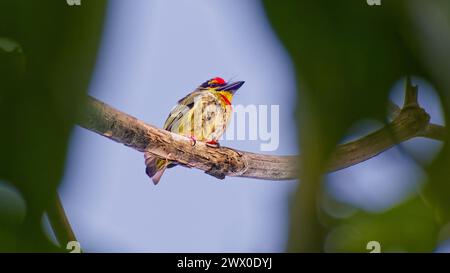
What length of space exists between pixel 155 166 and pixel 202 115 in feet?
0.82

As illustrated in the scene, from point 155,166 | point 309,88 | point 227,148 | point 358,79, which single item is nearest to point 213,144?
point 227,148

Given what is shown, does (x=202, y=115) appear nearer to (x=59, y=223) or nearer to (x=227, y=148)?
(x=227, y=148)

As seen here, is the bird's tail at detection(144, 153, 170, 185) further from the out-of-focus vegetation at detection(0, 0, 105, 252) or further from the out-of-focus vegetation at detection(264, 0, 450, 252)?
the out-of-focus vegetation at detection(264, 0, 450, 252)

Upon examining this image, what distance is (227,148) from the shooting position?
208 centimetres

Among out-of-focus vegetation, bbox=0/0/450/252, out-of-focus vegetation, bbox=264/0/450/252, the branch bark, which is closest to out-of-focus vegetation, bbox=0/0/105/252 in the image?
out-of-focus vegetation, bbox=0/0/450/252

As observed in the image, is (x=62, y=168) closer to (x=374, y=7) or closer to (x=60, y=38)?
(x=60, y=38)

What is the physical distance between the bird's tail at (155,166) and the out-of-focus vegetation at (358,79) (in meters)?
0.50

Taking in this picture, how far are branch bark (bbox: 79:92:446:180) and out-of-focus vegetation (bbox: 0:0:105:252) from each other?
11 centimetres

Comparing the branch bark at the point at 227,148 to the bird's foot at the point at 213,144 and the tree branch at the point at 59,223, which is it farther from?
the tree branch at the point at 59,223

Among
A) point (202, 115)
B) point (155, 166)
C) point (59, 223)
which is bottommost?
point (59, 223)

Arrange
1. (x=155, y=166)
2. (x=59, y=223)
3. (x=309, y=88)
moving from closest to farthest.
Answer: (x=309, y=88)
(x=59, y=223)
(x=155, y=166)

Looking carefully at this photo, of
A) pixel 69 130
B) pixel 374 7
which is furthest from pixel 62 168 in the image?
pixel 374 7

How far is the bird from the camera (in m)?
2.06

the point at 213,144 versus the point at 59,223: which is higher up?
the point at 213,144
